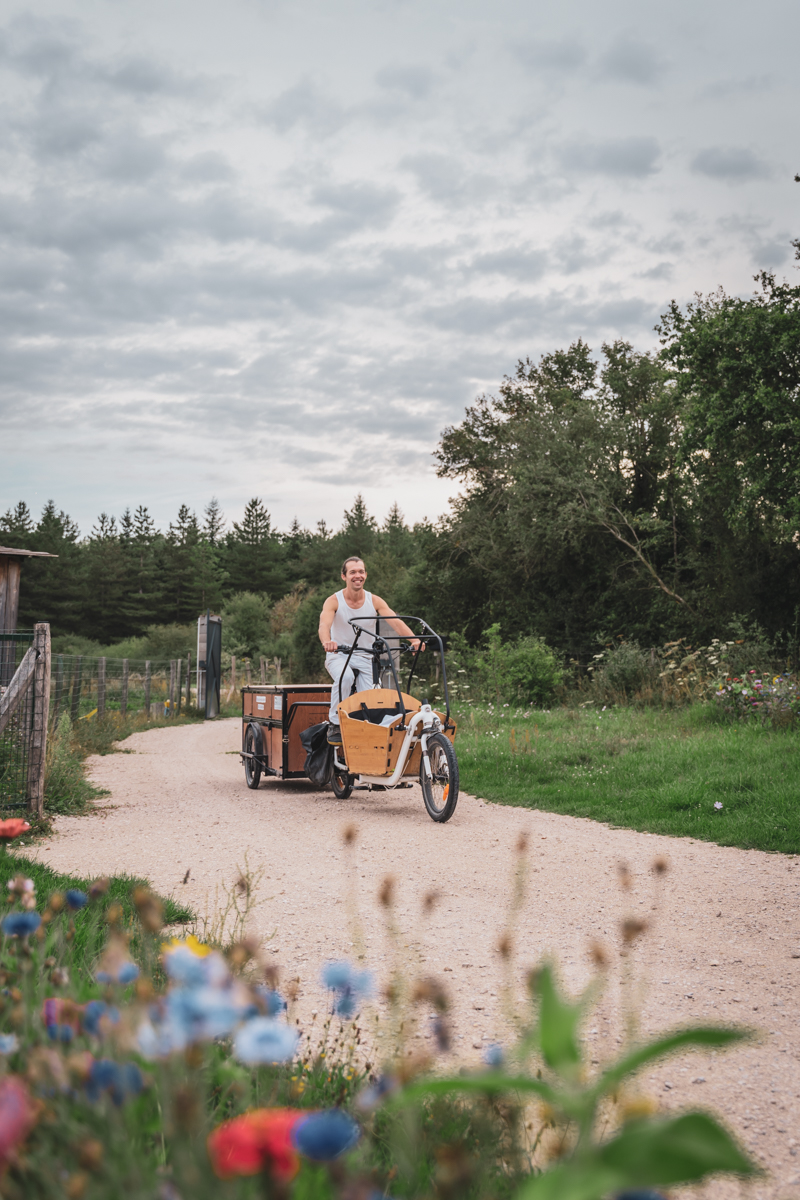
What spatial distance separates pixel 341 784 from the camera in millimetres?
9047

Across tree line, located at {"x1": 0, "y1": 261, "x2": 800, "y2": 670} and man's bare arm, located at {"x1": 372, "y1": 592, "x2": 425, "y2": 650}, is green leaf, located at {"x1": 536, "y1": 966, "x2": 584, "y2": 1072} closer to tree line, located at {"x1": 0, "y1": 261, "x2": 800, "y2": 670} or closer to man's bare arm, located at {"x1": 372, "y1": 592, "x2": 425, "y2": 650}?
man's bare arm, located at {"x1": 372, "y1": 592, "x2": 425, "y2": 650}

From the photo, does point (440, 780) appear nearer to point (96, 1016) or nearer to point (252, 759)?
point (252, 759)

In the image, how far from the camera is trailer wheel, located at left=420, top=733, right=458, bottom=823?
24.1 feet

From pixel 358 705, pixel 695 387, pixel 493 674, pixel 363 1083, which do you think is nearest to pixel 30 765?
pixel 358 705

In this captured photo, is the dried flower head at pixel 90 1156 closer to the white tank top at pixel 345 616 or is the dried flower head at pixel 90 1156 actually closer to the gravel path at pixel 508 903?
the gravel path at pixel 508 903

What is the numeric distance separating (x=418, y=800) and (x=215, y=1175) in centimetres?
818

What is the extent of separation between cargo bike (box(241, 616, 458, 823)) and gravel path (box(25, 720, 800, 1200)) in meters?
0.34

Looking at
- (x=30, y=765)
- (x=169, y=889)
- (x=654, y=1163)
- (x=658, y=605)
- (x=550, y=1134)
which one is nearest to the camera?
(x=654, y=1163)

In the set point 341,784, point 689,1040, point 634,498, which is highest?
point 634,498

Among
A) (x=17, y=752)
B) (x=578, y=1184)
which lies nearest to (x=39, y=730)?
(x=17, y=752)

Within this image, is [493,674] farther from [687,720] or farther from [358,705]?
[358,705]

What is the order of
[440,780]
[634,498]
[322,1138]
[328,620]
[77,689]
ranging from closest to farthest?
[322,1138]
[440,780]
[328,620]
[77,689]
[634,498]

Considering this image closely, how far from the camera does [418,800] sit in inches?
359

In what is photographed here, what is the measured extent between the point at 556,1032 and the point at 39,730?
7.13 m
